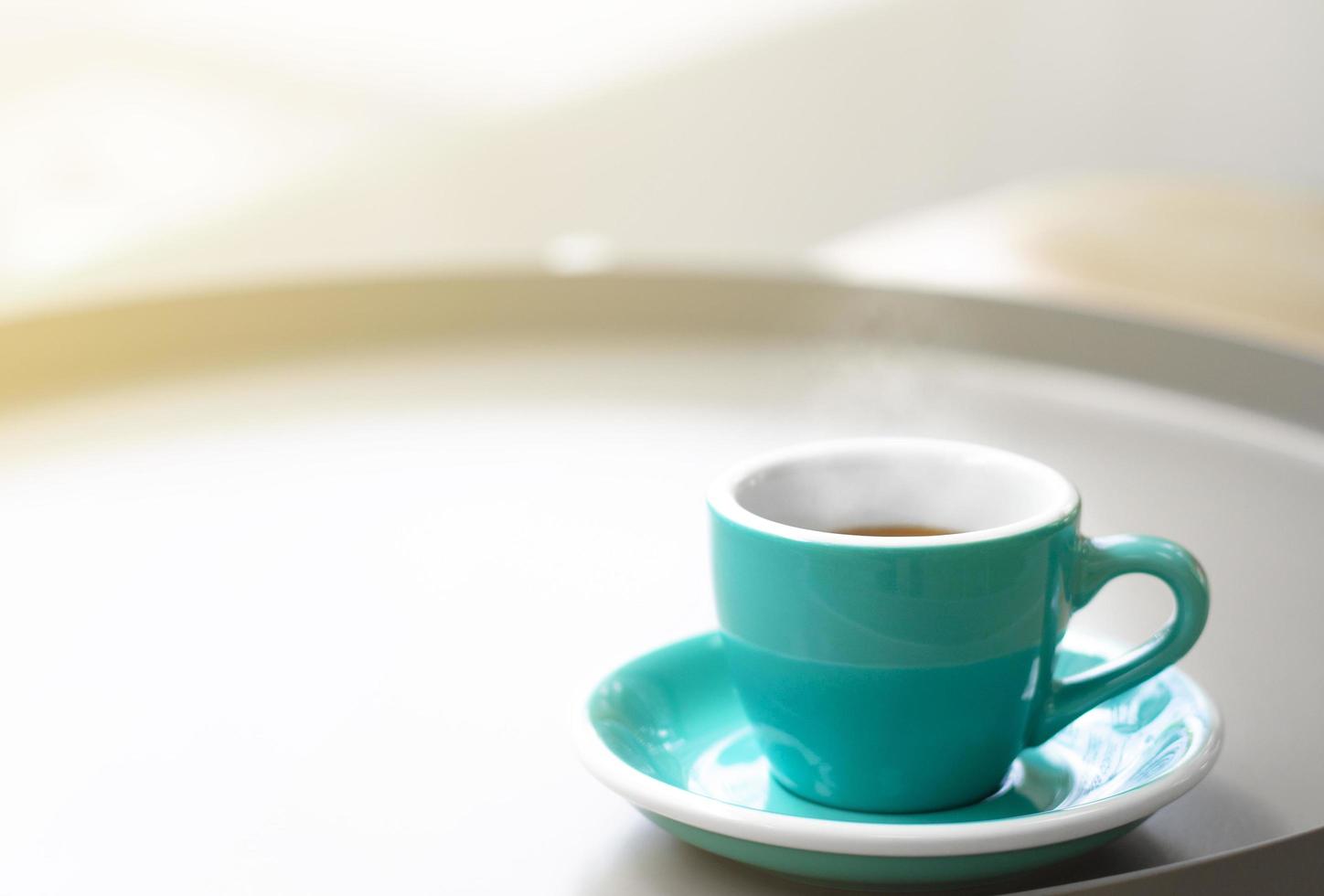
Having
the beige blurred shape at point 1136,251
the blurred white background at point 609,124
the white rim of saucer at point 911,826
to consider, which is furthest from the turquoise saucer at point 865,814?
the blurred white background at point 609,124

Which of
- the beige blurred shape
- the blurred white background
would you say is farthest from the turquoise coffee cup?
the blurred white background

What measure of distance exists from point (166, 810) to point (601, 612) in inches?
6.8

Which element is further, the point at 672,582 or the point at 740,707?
the point at 672,582

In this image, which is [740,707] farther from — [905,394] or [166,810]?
[905,394]

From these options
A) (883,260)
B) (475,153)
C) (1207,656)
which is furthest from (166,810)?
(475,153)

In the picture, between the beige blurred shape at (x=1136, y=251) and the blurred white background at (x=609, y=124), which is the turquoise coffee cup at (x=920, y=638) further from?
the blurred white background at (x=609, y=124)

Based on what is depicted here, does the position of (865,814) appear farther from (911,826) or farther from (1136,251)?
(1136,251)

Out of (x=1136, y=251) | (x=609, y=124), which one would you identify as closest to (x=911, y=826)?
(x=1136, y=251)

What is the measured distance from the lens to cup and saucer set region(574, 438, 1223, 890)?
306 millimetres

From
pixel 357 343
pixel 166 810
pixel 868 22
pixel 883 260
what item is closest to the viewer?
pixel 166 810

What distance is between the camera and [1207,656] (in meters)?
0.44

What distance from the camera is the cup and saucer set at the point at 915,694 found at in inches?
12.1

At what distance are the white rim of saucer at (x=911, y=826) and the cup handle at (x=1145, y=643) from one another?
0.12ft

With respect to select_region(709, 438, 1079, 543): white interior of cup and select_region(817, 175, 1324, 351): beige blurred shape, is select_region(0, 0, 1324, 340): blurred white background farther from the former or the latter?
select_region(709, 438, 1079, 543): white interior of cup
